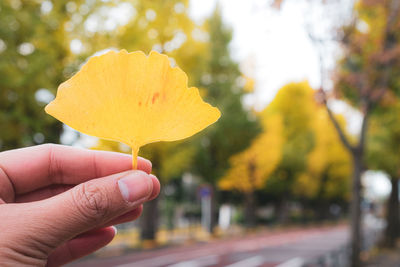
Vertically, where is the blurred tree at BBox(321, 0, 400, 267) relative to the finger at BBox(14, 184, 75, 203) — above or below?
above

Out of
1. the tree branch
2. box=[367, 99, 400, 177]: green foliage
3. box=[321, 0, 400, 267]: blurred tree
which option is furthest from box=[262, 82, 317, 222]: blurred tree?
the tree branch

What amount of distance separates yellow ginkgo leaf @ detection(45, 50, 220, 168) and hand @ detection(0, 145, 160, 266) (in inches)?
8.1

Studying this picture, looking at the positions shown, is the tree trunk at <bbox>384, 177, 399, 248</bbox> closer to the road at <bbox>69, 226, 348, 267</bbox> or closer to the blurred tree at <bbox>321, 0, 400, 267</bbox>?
the road at <bbox>69, 226, 348, 267</bbox>

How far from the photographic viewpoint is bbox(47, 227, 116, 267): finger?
1345mm

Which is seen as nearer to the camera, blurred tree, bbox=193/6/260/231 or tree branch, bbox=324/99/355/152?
tree branch, bbox=324/99/355/152

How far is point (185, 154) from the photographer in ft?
48.3

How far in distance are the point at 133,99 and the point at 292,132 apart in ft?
99.0

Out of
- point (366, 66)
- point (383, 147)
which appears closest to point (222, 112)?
point (383, 147)

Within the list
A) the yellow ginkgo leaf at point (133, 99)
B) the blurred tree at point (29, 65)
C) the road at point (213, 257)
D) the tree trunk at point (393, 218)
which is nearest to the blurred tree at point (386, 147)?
the tree trunk at point (393, 218)

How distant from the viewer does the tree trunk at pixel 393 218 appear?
1574 centimetres

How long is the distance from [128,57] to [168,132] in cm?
20

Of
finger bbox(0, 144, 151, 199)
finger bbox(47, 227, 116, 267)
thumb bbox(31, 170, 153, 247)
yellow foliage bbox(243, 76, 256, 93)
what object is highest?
yellow foliage bbox(243, 76, 256, 93)

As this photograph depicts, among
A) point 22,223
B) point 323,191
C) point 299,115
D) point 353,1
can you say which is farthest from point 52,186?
point 323,191

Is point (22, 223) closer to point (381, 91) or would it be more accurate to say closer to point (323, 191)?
point (381, 91)
